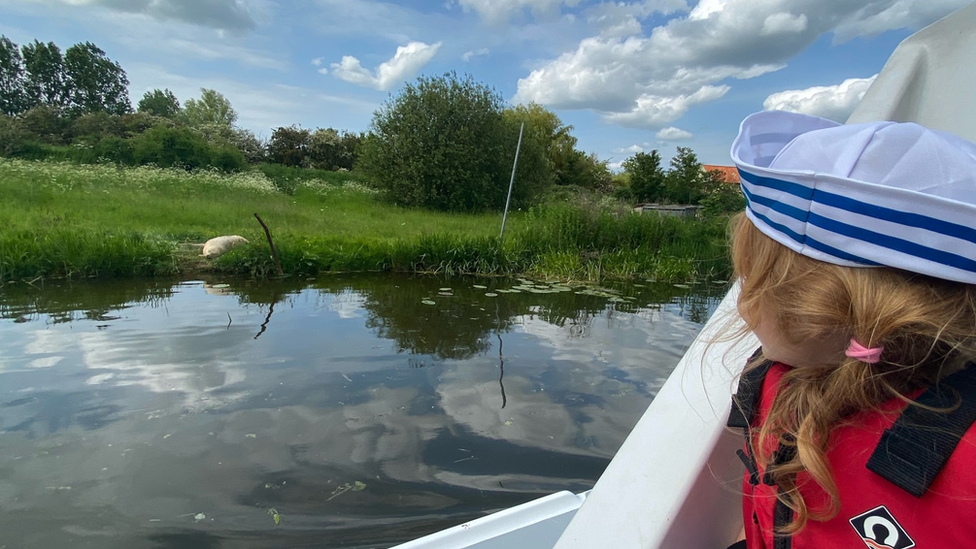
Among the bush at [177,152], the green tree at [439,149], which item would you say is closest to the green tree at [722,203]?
the green tree at [439,149]

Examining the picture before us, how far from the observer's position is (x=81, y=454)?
2.57 metres

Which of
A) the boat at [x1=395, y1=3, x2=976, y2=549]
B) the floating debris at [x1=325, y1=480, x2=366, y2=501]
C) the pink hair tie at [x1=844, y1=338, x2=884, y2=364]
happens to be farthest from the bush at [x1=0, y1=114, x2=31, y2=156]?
the pink hair tie at [x1=844, y1=338, x2=884, y2=364]

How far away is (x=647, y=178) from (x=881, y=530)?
21.8 metres

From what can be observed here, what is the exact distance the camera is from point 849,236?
0.57 meters

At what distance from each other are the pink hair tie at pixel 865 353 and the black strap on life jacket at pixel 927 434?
2.3 inches

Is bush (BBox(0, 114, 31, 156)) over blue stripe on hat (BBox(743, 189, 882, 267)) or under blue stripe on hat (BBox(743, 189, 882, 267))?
under

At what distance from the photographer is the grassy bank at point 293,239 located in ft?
21.0

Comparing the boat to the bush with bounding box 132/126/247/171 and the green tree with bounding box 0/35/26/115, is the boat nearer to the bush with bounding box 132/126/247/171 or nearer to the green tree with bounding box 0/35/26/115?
the bush with bounding box 132/126/247/171

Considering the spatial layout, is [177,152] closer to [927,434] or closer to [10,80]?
[927,434]

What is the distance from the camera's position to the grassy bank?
641 centimetres

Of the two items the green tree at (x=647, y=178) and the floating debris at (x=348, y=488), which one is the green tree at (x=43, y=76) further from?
the floating debris at (x=348, y=488)

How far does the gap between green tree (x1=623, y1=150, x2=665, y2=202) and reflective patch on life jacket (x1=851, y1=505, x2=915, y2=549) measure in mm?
21076

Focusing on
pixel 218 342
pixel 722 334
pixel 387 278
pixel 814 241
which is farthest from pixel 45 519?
pixel 387 278

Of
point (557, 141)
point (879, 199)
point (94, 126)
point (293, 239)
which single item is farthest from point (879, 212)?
point (557, 141)
